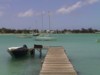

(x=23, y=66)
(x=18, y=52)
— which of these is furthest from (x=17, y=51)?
(x=23, y=66)

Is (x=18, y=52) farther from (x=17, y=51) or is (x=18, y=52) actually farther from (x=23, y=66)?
(x=23, y=66)

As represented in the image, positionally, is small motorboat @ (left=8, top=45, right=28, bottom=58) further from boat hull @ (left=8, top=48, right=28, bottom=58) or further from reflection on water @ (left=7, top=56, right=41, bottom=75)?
reflection on water @ (left=7, top=56, right=41, bottom=75)

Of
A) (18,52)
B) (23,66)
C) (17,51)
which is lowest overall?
(23,66)

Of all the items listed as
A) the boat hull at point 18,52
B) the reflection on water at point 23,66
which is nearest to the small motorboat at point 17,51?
the boat hull at point 18,52

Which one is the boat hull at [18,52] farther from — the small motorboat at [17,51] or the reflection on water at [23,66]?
the reflection on water at [23,66]

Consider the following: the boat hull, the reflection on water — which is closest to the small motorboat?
the boat hull

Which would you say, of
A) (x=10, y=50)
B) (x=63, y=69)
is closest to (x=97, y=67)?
(x=63, y=69)

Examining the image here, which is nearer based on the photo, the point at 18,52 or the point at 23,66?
the point at 23,66

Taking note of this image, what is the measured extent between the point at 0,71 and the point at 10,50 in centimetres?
820

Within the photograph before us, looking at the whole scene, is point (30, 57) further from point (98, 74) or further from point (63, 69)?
point (63, 69)

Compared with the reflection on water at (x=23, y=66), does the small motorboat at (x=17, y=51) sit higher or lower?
higher

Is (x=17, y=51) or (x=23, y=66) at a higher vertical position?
(x=17, y=51)

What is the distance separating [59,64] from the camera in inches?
800

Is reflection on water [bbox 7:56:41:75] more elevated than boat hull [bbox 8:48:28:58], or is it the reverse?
boat hull [bbox 8:48:28:58]
